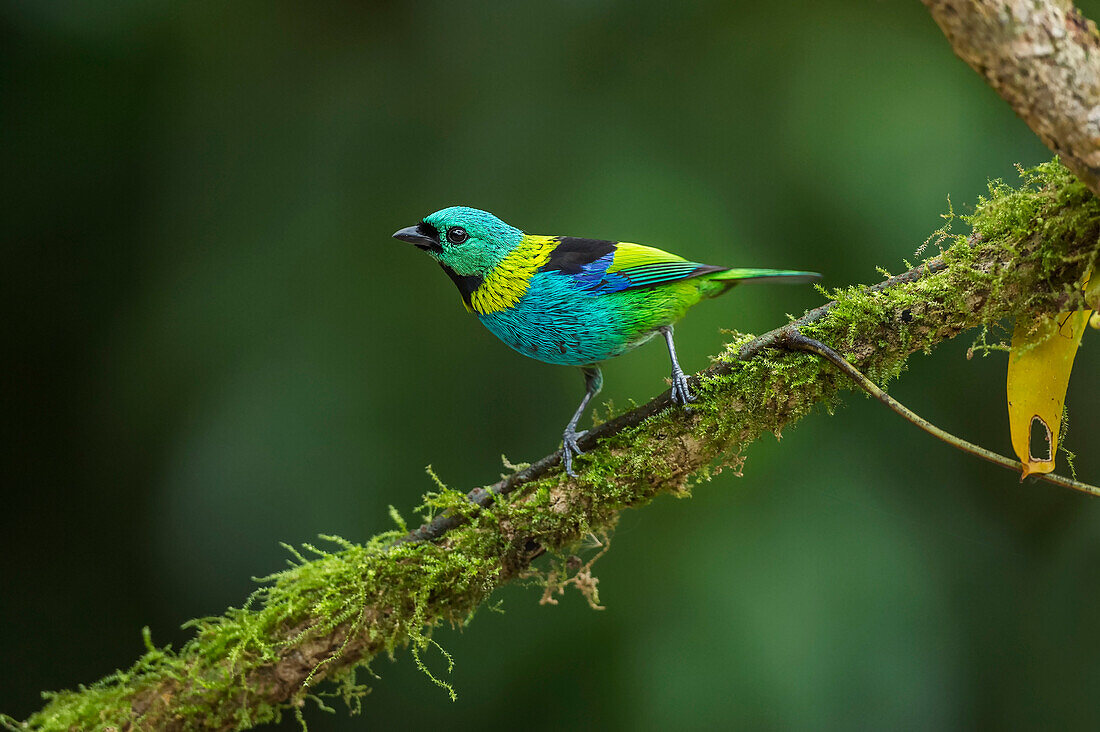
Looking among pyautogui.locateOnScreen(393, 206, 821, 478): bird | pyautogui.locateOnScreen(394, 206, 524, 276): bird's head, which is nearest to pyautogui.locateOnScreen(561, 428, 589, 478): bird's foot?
pyautogui.locateOnScreen(393, 206, 821, 478): bird

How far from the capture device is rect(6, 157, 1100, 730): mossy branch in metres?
2.09

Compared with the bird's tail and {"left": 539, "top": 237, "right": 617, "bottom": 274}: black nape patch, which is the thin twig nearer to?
the bird's tail

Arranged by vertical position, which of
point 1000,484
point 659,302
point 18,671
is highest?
point 659,302

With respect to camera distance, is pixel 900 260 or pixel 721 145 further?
pixel 721 145

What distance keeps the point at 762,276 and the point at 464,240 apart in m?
0.79

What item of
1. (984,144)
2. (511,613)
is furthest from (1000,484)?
(511,613)

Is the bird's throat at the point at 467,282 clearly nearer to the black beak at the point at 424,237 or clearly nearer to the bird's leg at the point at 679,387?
the black beak at the point at 424,237

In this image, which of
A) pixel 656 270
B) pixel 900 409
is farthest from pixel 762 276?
pixel 900 409

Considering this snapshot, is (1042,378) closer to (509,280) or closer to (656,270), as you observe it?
(656,270)

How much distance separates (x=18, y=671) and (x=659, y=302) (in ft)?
10.6

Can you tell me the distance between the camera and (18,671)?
3.80 meters

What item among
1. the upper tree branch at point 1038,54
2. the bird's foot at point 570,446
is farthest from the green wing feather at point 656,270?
the upper tree branch at point 1038,54

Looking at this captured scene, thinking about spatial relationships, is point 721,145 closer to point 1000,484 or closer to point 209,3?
point 1000,484

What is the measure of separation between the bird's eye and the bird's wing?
23 centimetres
